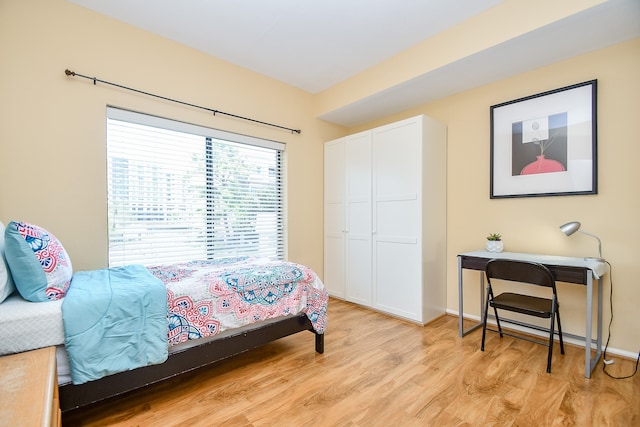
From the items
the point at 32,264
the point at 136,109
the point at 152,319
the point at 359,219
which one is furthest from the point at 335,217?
the point at 32,264

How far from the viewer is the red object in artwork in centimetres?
256

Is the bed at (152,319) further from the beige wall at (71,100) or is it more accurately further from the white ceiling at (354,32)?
the white ceiling at (354,32)

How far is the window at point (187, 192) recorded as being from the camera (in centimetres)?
254

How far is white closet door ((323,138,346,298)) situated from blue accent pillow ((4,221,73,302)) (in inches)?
111

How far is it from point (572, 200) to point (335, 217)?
7.91 feet

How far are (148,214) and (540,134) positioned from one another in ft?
11.9

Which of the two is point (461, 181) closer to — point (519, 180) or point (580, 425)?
point (519, 180)

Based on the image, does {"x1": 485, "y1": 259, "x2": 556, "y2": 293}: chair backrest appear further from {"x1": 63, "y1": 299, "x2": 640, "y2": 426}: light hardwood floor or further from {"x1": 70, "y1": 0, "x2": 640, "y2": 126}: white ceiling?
{"x1": 70, "y1": 0, "x2": 640, "y2": 126}: white ceiling

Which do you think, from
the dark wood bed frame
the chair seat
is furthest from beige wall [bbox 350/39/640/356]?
the dark wood bed frame

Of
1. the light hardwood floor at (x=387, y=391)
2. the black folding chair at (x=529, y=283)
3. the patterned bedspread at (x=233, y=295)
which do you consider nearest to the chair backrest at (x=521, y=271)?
the black folding chair at (x=529, y=283)

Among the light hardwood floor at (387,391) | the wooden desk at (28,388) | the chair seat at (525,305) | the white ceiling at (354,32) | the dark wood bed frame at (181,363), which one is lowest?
the light hardwood floor at (387,391)

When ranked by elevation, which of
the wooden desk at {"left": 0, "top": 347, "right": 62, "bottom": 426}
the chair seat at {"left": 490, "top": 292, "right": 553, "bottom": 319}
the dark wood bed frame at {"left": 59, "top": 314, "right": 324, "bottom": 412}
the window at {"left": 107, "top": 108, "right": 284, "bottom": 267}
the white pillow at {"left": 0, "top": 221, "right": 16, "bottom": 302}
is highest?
the window at {"left": 107, "top": 108, "right": 284, "bottom": 267}

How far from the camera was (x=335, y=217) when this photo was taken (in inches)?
154

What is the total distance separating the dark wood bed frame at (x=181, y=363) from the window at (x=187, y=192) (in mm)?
1245
